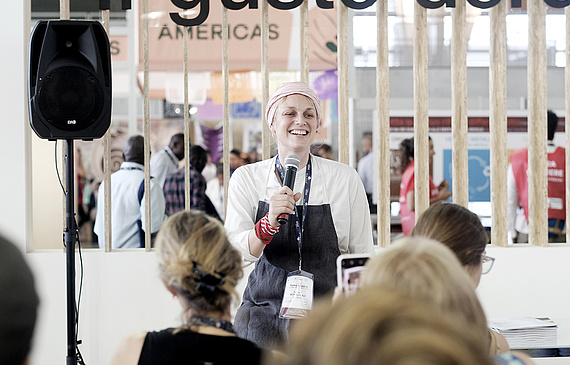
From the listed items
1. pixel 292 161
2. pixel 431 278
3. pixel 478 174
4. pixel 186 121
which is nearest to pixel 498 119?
pixel 186 121

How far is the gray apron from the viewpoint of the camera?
8.66 ft

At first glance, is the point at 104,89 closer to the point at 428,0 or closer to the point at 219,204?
the point at 428,0

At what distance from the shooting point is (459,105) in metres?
3.92

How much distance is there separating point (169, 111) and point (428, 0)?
4.69m

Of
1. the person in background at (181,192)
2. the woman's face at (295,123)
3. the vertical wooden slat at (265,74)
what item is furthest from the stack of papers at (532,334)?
the person in background at (181,192)

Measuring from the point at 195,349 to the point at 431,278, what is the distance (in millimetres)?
735

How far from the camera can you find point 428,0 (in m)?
3.79

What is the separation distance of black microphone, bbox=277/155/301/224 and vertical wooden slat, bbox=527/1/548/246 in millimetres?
1893

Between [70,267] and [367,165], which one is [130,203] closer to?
[70,267]

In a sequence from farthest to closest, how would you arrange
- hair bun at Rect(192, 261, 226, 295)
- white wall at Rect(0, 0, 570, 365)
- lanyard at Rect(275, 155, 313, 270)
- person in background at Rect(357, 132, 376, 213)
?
person in background at Rect(357, 132, 376, 213) < white wall at Rect(0, 0, 570, 365) < lanyard at Rect(275, 155, 313, 270) < hair bun at Rect(192, 261, 226, 295)

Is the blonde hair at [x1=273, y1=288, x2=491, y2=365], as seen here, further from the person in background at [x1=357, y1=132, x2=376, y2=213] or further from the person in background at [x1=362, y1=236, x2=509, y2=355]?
the person in background at [x1=357, y1=132, x2=376, y2=213]

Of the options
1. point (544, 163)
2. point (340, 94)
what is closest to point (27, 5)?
point (340, 94)

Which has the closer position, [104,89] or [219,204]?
[104,89]

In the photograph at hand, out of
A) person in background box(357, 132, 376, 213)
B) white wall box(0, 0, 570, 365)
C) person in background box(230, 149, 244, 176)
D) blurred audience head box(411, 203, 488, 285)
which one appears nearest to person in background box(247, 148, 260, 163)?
person in background box(230, 149, 244, 176)
